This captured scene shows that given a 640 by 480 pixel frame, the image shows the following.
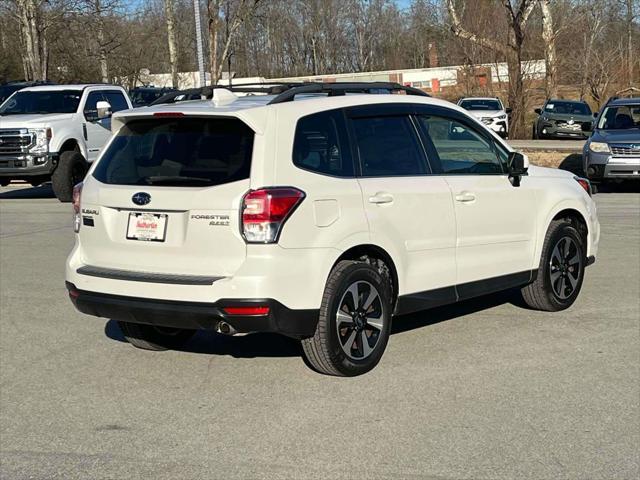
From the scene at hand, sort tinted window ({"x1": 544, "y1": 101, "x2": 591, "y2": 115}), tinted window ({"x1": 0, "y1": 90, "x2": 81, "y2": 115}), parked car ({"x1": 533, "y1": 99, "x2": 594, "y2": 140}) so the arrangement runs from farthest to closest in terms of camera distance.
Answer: tinted window ({"x1": 544, "y1": 101, "x2": 591, "y2": 115})
parked car ({"x1": 533, "y1": 99, "x2": 594, "y2": 140})
tinted window ({"x1": 0, "y1": 90, "x2": 81, "y2": 115})

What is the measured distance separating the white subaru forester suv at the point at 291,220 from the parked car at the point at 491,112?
80.2 ft

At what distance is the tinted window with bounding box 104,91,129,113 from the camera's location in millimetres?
18514

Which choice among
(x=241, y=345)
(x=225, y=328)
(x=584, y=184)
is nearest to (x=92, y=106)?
(x=584, y=184)

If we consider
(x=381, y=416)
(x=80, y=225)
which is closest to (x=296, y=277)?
(x=381, y=416)

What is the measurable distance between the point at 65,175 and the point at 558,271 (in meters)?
11.3

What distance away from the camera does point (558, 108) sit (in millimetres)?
32500

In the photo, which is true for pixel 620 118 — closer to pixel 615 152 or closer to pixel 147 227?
pixel 615 152

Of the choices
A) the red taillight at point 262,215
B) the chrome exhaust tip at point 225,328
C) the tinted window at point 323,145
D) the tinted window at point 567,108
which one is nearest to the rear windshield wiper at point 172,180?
the red taillight at point 262,215

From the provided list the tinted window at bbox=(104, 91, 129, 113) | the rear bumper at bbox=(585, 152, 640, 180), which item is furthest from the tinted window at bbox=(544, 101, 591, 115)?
the tinted window at bbox=(104, 91, 129, 113)

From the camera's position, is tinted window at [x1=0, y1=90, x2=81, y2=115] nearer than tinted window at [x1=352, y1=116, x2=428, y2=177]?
No

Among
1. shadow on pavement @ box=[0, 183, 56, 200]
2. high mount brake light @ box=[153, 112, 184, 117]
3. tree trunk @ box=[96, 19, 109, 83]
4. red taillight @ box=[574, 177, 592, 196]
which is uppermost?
tree trunk @ box=[96, 19, 109, 83]

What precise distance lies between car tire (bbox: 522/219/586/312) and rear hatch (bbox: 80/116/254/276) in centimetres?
308

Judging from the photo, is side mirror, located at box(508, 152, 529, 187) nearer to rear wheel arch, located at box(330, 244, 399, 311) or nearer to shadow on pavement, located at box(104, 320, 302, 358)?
rear wheel arch, located at box(330, 244, 399, 311)

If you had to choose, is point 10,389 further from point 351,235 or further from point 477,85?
point 477,85
